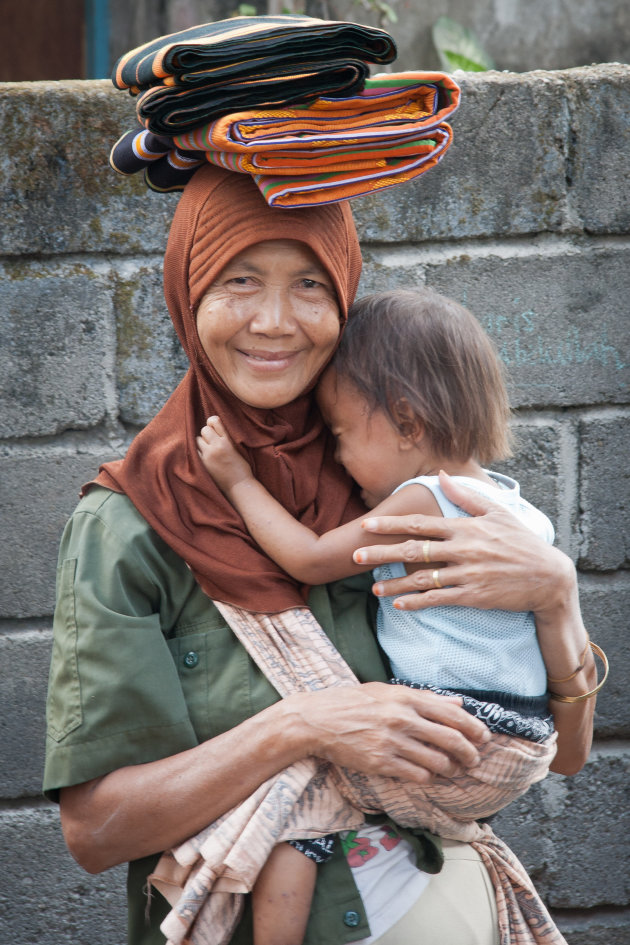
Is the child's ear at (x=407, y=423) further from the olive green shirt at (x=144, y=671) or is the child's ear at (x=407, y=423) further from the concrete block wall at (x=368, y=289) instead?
the concrete block wall at (x=368, y=289)

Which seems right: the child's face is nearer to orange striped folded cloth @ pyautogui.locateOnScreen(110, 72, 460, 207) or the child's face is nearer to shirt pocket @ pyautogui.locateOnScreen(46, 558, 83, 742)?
orange striped folded cloth @ pyautogui.locateOnScreen(110, 72, 460, 207)

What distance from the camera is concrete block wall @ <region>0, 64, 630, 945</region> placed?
274 cm

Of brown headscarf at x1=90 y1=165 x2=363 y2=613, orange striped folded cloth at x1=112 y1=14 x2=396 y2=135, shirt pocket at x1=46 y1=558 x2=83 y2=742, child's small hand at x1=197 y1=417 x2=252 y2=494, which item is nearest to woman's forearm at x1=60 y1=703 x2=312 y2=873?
shirt pocket at x1=46 y1=558 x2=83 y2=742

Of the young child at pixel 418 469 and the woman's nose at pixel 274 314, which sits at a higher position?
the woman's nose at pixel 274 314

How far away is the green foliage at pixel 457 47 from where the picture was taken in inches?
168

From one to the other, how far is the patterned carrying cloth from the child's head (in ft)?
1.51

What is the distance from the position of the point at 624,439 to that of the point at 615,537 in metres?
0.31

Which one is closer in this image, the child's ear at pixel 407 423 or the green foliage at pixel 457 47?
the child's ear at pixel 407 423

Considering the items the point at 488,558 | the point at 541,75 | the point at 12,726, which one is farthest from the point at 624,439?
the point at 12,726

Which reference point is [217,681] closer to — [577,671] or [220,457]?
[220,457]

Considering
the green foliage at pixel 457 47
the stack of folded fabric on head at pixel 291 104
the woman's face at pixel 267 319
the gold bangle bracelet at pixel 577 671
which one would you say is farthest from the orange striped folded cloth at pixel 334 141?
the green foliage at pixel 457 47

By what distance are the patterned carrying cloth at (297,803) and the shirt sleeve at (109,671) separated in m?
0.16

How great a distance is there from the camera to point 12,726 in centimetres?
287

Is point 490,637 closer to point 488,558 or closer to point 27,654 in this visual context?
point 488,558
